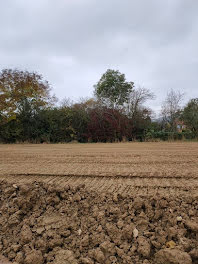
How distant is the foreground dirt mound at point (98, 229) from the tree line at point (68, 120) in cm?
1120

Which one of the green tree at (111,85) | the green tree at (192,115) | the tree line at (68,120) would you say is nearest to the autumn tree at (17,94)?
the tree line at (68,120)

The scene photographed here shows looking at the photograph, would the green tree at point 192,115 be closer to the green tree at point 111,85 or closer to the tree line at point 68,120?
the tree line at point 68,120

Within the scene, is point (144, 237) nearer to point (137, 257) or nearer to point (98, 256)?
point (137, 257)

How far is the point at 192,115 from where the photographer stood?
13.7 meters

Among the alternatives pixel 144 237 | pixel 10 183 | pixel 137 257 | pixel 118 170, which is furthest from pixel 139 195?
pixel 10 183

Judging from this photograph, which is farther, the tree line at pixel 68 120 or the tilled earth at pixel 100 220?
the tree line at pixel 68 120

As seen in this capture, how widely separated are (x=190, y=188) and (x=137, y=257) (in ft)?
4.16

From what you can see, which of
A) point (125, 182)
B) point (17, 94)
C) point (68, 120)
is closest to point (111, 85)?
point (68, 120)

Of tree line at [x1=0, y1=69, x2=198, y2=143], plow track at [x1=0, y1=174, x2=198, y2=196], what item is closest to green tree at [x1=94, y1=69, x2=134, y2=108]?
tree line at [x1=0, y1=69, x2=198, y2=143]

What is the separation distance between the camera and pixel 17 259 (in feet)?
6.15

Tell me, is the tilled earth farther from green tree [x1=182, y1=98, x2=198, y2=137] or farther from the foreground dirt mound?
green tree [x1=182, y1=98, x2=198, y2=137]

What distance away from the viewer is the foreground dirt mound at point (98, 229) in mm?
1813

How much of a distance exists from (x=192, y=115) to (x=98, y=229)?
13875mm

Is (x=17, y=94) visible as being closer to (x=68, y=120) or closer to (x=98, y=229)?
(x=68, y=120)
